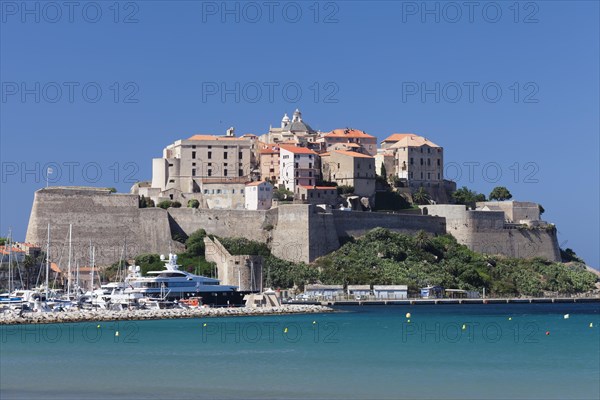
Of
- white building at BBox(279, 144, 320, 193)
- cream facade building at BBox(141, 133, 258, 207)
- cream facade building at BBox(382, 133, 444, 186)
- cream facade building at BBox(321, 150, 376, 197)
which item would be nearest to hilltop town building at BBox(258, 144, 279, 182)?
white building at BBox(279, 144, 320, 193)

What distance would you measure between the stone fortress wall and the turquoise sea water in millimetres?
11958

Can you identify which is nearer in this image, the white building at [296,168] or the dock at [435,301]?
the dock at [435,301]

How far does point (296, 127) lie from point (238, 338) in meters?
41.4

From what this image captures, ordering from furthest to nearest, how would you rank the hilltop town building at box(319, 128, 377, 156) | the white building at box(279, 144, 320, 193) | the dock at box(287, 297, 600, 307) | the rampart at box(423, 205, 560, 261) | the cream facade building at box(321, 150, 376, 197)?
the hilltop town building at box(319, 128, 377, 156) < the cream facade building at box(321, 150, 376, 197) < the white building at box(279, 144, 320, 193) < the rampart at box(423, 205, 560, 261) < the dock at box(287, 297, 600, 307)

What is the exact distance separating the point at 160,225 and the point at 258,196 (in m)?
6.21

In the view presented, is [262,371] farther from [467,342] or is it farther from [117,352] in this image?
[467,342]

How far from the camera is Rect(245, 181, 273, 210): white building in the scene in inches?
2532

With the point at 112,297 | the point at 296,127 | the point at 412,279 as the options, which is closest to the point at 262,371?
the point at 112,297

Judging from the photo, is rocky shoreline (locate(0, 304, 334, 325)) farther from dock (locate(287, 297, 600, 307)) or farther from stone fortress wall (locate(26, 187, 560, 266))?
stone fortress wall (locate(26, 187, 560, 266))

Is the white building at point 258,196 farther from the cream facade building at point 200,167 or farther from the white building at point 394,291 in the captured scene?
the white building at point 394,291

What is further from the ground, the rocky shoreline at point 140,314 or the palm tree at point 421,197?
the palm tree at point 421,197

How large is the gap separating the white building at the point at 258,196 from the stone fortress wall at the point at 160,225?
192 cm

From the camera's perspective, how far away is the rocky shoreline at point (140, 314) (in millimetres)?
43000

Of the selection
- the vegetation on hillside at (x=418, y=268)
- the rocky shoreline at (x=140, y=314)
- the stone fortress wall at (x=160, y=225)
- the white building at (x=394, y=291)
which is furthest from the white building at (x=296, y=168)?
the rocky shoreline at (x=140, y=314)
